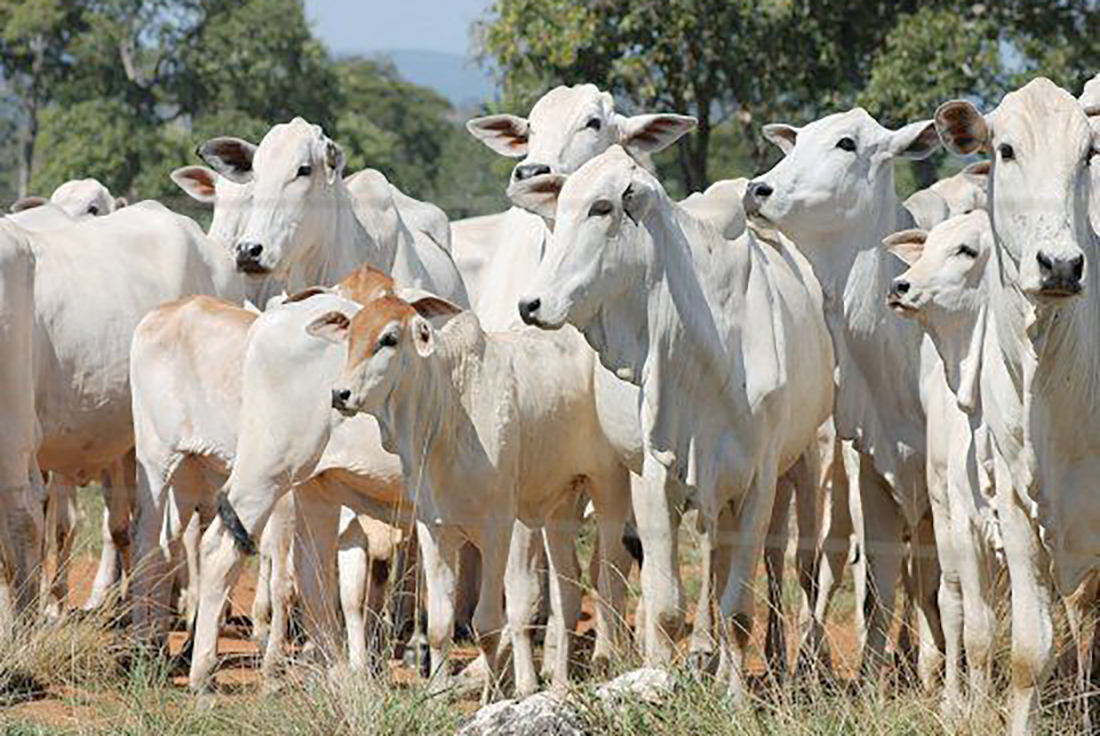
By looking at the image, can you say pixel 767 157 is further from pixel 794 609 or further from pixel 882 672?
pixel 882 672

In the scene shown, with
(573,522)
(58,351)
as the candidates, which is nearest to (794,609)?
(573,522)

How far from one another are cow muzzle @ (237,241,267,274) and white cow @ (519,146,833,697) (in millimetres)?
2046

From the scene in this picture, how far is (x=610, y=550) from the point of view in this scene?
32.7 ft

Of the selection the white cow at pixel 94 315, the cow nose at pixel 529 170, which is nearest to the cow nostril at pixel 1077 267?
the cow nose at pixel 529 170

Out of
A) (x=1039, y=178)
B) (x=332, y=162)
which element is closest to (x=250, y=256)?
(x=332, y=162)

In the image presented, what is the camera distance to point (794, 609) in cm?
1030

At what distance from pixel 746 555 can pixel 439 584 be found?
1.23 m

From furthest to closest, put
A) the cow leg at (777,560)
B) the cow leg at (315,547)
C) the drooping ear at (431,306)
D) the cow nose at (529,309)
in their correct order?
the cow leg at (315,547) → the cow leg at (777,560) → the drooping ear at (431,306) → the cow nose at (529,309)

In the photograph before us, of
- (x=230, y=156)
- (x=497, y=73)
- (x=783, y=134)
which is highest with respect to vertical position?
(x=783, y=134)

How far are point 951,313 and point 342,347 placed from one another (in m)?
2.57

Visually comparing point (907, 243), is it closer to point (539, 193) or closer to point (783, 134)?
point (783, 134)

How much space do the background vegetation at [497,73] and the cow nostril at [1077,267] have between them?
40.6 feet

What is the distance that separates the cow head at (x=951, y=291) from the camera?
8.69 m

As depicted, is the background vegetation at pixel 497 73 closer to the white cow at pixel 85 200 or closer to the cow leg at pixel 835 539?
the white cow at pixel 85 200
